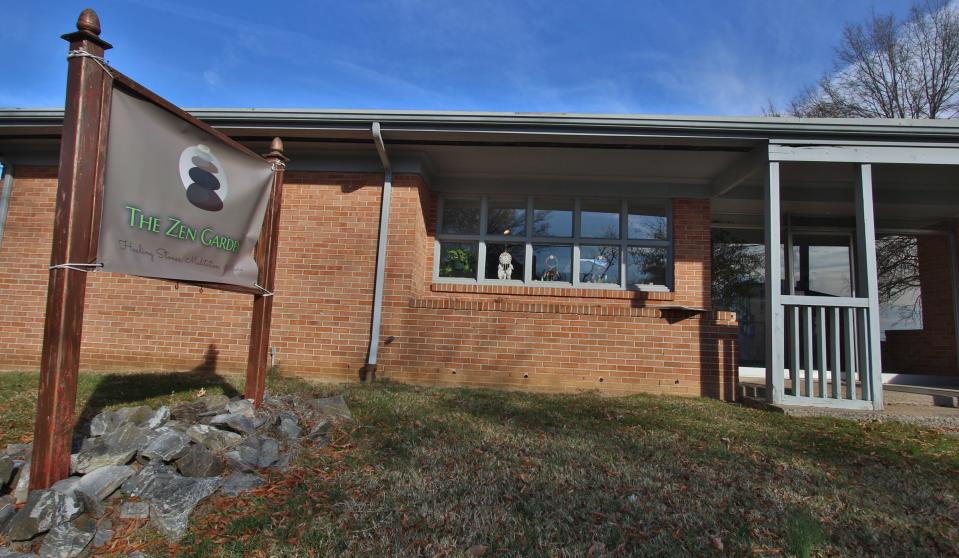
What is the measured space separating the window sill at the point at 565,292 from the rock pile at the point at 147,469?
404cm

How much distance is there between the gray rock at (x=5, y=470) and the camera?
9.39ft

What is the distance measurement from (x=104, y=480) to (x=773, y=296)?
6394 mm

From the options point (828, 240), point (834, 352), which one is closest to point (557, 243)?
point (834, 352)

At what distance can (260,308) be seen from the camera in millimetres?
4566

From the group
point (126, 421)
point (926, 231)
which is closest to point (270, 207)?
point (126, 421)

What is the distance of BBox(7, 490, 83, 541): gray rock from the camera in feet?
8.23

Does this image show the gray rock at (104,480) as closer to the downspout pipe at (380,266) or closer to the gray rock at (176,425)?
the gray rock at (176,425)

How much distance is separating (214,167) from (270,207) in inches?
29.9

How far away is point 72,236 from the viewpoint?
2789mm

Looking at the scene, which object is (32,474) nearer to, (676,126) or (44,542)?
(44,542)

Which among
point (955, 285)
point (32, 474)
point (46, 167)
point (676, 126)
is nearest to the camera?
point (32, 474)

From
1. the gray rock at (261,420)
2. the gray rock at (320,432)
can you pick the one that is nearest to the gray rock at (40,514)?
the gray rock at (261,420)

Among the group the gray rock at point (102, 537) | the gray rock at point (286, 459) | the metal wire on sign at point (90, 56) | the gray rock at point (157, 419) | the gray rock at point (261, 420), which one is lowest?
the gray rock at point (102, 537)

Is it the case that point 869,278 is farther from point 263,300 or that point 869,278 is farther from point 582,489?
point 263,300
